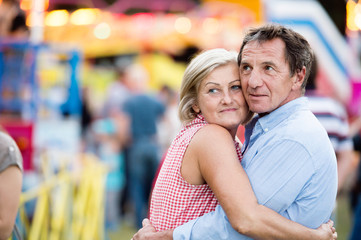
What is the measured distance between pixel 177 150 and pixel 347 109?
26.4 feet

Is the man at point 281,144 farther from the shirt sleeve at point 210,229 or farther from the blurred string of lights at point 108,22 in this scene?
the blurred string of lights at point 108,22

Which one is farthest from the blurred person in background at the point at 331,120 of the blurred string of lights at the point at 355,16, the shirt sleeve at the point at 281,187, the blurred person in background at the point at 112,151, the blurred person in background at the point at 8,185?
the blurred string of lights at the point at 355,16

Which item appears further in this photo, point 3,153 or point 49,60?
point 49,60

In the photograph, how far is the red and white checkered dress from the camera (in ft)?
7.50

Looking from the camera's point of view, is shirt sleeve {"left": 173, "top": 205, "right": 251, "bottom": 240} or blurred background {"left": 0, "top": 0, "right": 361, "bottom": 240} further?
blurred background {"left": 0, "top": 0, "right": 361, "bottom": 240}

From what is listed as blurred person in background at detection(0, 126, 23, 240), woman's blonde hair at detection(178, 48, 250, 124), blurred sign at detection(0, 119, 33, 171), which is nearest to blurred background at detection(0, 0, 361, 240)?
blurred sign at detection(0, 119, 33, 171)

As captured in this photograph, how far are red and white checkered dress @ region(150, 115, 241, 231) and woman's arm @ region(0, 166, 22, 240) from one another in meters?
0.78

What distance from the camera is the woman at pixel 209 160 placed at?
209 centimetres

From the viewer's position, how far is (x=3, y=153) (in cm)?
271

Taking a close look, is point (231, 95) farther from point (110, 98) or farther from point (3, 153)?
point (110, 98)

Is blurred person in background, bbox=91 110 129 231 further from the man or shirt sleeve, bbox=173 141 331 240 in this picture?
shirt sleeve, bbox=173 141 331 240

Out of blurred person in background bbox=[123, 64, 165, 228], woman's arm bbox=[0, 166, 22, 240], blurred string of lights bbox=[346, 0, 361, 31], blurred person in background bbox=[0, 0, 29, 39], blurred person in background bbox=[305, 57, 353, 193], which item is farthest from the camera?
blurred string of lights bbox=[346, 0, 361, 31]

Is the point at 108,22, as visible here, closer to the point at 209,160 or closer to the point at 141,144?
the point at 141,144

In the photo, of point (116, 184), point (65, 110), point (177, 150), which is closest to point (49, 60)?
point (65, 110)
